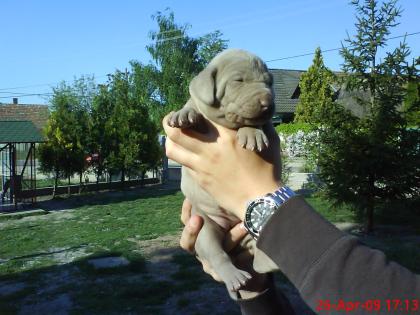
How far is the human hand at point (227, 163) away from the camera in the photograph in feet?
6.59

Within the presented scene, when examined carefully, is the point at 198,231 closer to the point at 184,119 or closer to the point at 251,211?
the point at 184,119

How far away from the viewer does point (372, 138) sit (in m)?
9.59

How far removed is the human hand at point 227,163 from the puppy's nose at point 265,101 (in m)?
0.20

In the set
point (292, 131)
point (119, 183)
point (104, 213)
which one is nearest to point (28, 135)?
point (104, 213)

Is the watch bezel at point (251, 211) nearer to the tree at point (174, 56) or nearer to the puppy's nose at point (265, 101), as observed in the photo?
the puppy's nose at point (265, 101)

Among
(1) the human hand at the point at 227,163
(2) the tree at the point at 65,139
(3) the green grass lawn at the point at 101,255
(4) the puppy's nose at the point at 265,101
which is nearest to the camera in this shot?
(1) the human hand at the point at 227,163

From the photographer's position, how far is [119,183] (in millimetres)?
20328

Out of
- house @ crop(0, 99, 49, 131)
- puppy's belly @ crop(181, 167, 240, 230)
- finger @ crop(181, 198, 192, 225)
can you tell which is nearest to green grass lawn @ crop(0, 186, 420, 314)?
finger @ crop(181, 198, 192, 225)

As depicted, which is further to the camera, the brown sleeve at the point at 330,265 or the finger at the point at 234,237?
the finger at the point at 234,237

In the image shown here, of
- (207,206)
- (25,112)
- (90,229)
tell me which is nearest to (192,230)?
(207,206)

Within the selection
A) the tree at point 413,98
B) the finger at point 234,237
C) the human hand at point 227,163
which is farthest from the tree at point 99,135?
the human hand at point 227,163

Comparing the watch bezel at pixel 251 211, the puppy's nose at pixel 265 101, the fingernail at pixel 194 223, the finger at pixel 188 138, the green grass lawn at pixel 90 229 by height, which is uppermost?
the puppy's nose at pixel 265 101

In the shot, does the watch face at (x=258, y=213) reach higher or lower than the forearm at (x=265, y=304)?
higher

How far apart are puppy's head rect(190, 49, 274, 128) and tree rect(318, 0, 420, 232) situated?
765 centimetres
